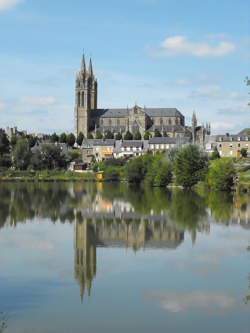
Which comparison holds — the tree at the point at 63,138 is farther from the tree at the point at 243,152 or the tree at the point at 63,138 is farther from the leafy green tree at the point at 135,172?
the tree at the point at 243,152

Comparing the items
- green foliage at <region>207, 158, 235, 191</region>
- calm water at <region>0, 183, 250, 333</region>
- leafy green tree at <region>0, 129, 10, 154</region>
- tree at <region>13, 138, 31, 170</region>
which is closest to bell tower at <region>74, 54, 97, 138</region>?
leafy green tree at <region>0, 129, 10, 154</region>

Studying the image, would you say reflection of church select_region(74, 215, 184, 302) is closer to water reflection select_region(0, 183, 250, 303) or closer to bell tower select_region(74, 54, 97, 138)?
water reflection select_region(0, 183, 250, 303)

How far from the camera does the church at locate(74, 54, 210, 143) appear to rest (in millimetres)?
A: 110375

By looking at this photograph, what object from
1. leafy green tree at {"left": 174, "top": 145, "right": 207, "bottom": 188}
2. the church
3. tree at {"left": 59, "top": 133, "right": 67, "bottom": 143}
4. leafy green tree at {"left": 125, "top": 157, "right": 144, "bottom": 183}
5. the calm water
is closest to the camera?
the calm water

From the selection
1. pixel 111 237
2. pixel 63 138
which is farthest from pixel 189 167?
pixel 63 138

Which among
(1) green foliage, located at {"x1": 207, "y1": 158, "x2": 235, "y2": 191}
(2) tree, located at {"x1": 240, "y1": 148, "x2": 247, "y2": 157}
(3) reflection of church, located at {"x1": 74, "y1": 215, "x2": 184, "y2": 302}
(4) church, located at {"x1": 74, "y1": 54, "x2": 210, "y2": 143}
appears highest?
(4) church, located at {"x1": 74, "y1": 54, "x2": 210, "y2": 143}

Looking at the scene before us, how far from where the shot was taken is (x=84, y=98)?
11956 cm

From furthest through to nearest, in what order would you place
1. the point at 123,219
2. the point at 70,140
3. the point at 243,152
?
the point at 70,140 → the point at 243,152 → the point at 123,219

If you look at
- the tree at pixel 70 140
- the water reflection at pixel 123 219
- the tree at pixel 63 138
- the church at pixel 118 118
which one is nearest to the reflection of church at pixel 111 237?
the water reflection at pixel 123 219

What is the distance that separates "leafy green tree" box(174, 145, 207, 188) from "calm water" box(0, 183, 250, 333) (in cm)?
2595

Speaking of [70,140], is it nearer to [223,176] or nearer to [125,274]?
[223,176]

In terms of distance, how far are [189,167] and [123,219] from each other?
2748cm

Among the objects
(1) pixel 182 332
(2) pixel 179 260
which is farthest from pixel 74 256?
(1) pixel 182 332

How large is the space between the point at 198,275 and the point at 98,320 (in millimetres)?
4537
